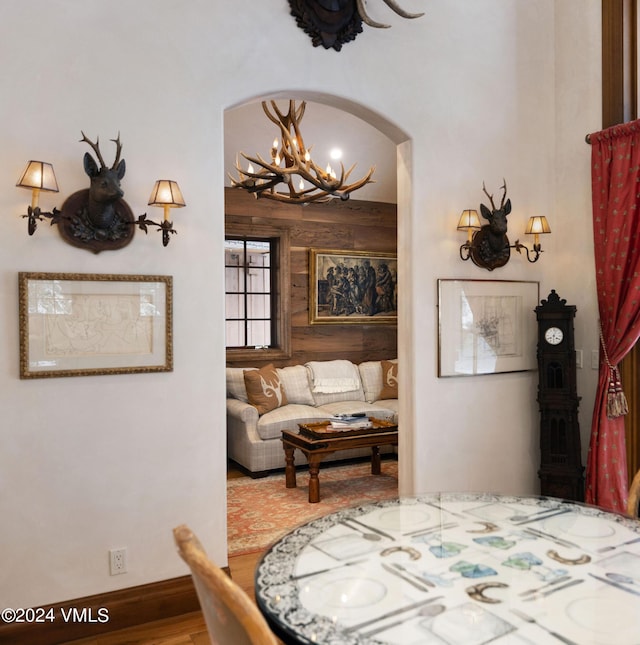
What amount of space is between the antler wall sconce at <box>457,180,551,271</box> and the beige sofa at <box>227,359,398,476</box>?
2457mm

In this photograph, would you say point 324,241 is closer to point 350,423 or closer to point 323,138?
point 323,138

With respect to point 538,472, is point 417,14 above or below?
above

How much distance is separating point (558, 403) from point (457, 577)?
97.9 inches

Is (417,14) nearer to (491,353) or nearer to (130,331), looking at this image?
(491,353)

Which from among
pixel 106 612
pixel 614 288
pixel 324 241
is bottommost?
pixel 106 612

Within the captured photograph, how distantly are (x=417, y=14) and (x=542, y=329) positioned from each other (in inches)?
81.1

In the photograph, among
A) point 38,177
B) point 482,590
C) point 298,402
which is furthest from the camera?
point 298,402

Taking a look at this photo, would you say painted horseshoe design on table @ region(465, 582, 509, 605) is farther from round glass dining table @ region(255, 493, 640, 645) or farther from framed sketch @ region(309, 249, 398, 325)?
framed sketch @ region(309, 249, 398, 325)

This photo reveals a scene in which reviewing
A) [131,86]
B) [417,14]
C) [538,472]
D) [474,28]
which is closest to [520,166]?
[474,28]

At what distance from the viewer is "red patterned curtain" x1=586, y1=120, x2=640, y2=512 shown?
346 centimetres

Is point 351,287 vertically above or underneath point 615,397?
above

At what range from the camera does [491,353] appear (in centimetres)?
378

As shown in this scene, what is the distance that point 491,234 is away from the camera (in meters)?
3.71

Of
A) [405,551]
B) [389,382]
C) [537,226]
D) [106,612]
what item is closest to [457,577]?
[405,551]
